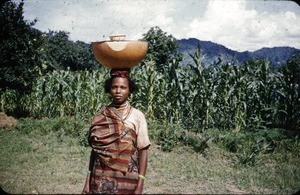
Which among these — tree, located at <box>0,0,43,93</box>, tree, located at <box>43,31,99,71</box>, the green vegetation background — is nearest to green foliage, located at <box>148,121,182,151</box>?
the green vegetation background

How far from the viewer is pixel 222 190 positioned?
460cm

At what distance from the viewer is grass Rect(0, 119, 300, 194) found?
4668mm

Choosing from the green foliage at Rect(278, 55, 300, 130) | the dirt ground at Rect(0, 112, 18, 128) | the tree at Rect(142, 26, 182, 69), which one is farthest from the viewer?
the tree at Rect(142, 26, 182, 69)

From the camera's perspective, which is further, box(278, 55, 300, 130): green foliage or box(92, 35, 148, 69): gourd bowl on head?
box(278, 55, 300, 130): green foliage

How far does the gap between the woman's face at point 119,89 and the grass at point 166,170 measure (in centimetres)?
242

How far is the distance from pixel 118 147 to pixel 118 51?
0.90 m

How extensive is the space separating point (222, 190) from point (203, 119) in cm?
501

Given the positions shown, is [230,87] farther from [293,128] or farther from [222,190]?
[222,190]

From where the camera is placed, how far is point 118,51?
8.39 ft

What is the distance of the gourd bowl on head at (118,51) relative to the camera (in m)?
2.57

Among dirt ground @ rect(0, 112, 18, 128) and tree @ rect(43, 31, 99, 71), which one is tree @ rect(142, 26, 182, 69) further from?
dirt ground @ rect(0, 112, 18, 128)

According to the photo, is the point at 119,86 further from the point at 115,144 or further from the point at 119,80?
the point at 115,144

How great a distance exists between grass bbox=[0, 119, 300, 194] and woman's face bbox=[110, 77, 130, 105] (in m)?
2.42

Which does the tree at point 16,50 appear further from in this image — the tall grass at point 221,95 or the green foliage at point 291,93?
the green foliage at point 291,93
